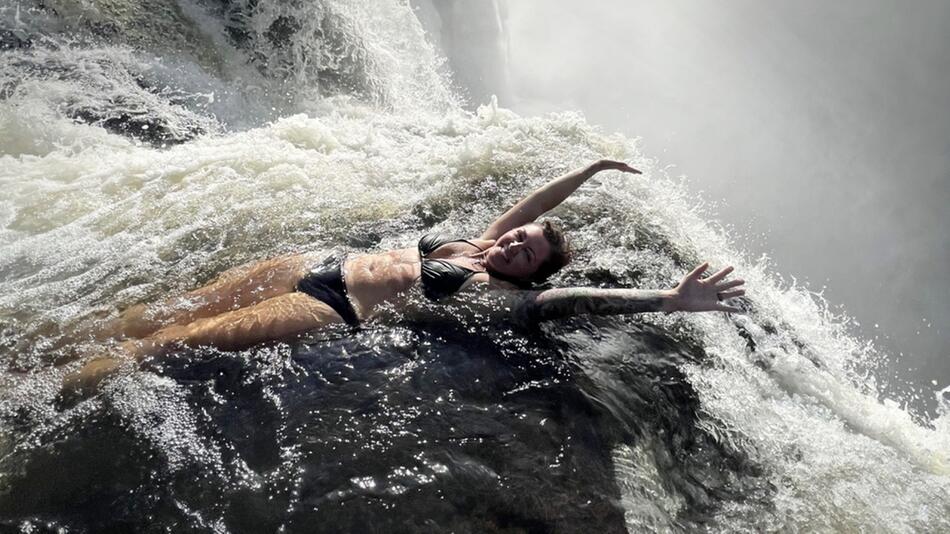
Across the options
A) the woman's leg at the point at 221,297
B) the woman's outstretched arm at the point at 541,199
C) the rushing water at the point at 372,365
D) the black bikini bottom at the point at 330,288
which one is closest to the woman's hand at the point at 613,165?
the woman's outstretched arm at the point at 541,199

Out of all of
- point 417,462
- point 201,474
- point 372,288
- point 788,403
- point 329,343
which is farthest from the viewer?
point 788,403

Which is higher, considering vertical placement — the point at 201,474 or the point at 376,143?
the point at 376,143

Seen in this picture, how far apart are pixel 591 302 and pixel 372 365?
120 centimetres

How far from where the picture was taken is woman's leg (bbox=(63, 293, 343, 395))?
3.01 metres

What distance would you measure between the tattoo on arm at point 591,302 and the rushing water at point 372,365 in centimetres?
23

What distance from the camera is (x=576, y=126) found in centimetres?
621

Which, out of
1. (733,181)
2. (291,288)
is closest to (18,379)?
(291,288)

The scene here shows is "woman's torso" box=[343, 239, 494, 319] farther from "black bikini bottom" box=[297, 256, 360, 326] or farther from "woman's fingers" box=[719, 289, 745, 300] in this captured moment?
"woman's fingers" box=[719, 289, 745, 300]

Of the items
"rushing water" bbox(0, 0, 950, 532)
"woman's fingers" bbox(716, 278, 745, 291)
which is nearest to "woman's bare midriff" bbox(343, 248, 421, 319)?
"rushing water" bbox(0, 0, 950, 532)

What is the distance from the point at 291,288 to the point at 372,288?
19.0 inches

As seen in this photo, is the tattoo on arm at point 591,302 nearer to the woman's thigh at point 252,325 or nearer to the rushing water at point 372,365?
the rushing water at point 372,365

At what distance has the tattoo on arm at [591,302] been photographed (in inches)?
119

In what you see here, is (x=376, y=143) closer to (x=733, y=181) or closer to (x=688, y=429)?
(x=688, y=429)

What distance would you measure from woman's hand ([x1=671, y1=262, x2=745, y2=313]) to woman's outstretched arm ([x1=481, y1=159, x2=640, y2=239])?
1322mm
